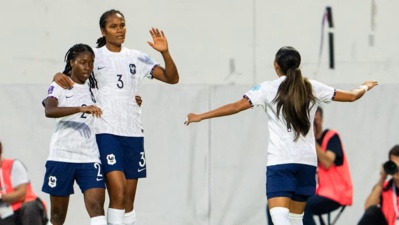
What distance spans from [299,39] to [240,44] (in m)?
0.61

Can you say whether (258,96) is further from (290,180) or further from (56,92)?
(56,92)

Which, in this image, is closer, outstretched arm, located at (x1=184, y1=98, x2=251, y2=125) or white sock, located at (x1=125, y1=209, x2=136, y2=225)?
outstretched arm, located at (x1=184, y1=98, x2=251, y2=125)

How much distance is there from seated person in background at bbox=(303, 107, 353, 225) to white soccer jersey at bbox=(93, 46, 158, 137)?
2.80m

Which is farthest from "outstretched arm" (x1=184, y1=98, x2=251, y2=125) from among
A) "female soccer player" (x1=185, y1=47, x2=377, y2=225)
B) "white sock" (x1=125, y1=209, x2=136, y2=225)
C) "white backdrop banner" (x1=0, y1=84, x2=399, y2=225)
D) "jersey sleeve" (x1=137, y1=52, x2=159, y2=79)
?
"white backdrop banner" (x1=0, y1=84, x2=399, y2=225)

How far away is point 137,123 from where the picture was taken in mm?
10352

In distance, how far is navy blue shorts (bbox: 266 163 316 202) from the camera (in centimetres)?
986

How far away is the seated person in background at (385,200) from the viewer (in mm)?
11867

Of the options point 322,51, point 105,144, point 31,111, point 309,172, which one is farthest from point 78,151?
point 322,51

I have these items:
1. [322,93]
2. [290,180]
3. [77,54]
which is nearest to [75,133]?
[77,54]

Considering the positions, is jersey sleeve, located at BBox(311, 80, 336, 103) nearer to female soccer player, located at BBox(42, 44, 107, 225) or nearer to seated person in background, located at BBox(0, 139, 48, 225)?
female soccer player, located at BBox(42, 44, 107, 225)

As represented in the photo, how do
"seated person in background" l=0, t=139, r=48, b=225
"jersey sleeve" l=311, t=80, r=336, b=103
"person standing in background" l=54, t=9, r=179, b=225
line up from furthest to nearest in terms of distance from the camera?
"seated person in background" l=0, t=139, r=48, b=225 → "person standing in background" l=54, t=9, r=179, b=225 → "jersey sleeve" l=311, t=80, r=336, b=103

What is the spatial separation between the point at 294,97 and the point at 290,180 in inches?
24.3

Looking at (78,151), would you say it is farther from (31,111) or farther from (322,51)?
(322,51)

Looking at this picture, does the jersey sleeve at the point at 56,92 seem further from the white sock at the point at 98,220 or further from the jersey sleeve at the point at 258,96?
the jersey sleeve at the point at 258,96
